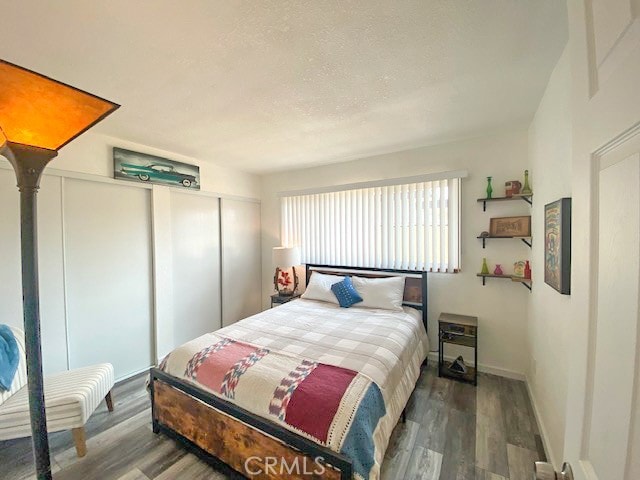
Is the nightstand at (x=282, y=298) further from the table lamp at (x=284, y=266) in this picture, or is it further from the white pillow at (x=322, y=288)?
the white pillow at (x=322, y=288)

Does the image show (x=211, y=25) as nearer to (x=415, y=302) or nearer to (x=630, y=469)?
(x=630, y=469)

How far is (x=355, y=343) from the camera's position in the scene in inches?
80.9

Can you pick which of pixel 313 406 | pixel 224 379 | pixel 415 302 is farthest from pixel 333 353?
pixel 415 302

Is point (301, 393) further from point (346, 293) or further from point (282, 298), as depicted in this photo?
A: point (282, 298)

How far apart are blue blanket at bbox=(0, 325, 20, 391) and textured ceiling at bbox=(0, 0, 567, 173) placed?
70.9 inches

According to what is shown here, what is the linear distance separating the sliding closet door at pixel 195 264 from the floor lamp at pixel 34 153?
2.75 meters

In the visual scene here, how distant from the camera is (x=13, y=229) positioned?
2.15 meters

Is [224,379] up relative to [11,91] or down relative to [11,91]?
down

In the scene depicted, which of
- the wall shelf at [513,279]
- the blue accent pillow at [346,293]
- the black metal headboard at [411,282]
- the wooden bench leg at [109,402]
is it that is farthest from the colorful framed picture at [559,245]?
the wooden bench leg at [109,402]

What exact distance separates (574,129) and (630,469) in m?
0.72

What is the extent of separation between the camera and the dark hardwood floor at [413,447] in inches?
64.8

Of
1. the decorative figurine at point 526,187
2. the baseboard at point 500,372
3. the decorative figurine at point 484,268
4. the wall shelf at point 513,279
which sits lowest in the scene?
the baseboard at point 500,372

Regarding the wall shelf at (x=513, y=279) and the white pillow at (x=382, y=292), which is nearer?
the wall shelf at (x=513, y=279)

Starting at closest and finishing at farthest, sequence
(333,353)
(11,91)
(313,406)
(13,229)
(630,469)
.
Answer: (630,469) < (11,91) < (313,406) < (333,353) < (13,229)
